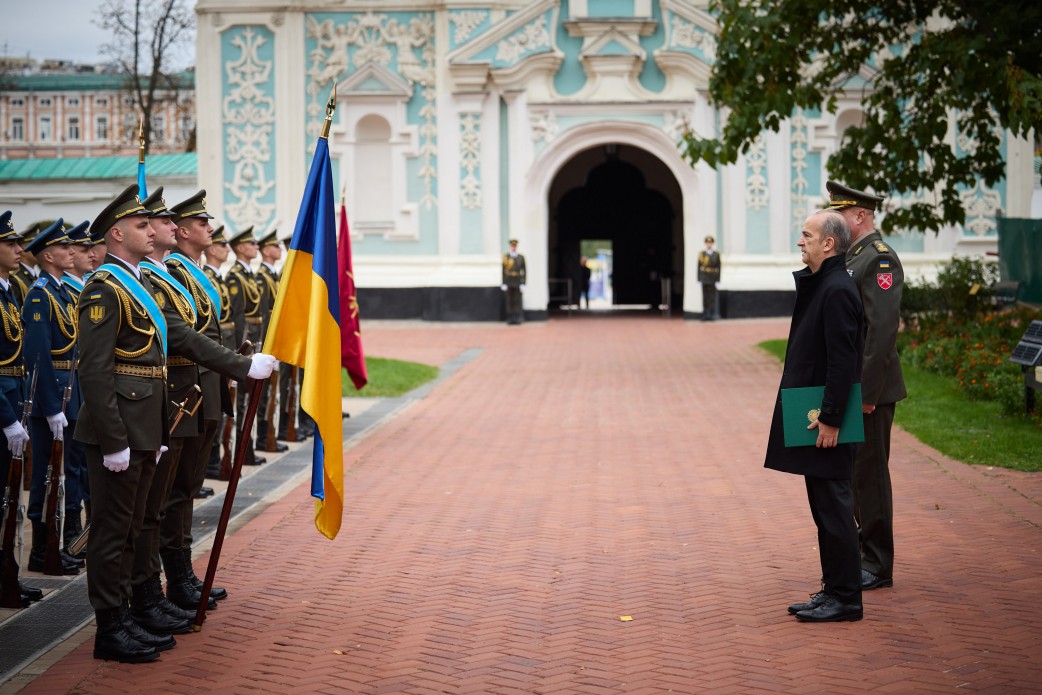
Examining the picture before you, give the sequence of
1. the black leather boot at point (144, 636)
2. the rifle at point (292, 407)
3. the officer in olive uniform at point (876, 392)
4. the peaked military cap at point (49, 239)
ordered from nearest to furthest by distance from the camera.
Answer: the black leather boot at point (144, 636) → the officer in olive uniform at point (876, 392) → the peaked military cap at point (49, 239) → the rifle at point (292, 407)

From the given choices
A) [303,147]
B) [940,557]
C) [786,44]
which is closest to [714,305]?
[303,147]

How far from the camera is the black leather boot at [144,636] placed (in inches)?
253

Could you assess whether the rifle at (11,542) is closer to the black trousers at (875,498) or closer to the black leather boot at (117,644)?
the black leather boot at (117,644)

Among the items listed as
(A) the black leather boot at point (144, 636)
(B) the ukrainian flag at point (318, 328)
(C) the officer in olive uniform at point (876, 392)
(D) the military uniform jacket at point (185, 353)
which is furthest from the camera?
(C) the officer in olive uniform at point (876, 392)

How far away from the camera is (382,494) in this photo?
1077 cm

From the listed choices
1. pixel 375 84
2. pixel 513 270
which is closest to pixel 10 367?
pixel 513 270

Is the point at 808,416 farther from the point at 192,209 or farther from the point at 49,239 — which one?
the point at 49,239

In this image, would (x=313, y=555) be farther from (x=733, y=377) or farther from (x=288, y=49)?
(x=288, y=49)

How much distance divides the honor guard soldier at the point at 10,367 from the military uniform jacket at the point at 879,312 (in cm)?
490

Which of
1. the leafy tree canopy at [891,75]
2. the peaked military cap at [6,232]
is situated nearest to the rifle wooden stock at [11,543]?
the peaked military cap at [6,232]

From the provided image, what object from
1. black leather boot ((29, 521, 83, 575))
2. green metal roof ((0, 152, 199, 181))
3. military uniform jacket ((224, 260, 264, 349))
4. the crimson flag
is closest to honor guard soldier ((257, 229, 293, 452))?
military uniform jacket ((224, 260, 264, 349))

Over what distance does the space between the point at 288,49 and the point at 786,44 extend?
1712 centimetres

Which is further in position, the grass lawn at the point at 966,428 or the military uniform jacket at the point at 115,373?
the grass lawn at the point at 966,428

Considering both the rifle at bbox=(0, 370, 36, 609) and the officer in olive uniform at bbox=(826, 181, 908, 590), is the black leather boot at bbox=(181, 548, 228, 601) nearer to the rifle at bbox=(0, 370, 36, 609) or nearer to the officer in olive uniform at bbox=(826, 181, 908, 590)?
the rifle at bbox=(0, 370, 36, 609)
